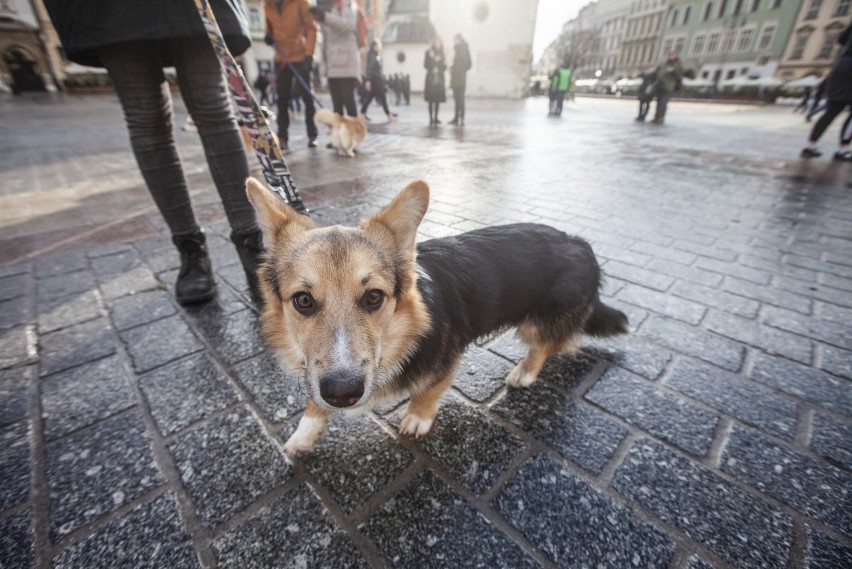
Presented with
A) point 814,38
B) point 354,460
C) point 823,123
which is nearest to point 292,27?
Answer: point 354,460

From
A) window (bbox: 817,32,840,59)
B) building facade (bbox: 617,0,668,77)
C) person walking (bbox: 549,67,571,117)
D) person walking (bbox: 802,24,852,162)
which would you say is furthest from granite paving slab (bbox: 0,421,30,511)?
building facade (bbox: 617,0,668,77)

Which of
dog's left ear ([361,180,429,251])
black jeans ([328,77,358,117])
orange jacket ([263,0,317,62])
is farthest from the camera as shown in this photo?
black jeans ([328,77,358,117])

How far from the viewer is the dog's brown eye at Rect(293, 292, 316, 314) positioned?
5.06ft

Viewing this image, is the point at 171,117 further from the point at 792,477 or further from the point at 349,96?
the point at 349,96

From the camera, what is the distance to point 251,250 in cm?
270

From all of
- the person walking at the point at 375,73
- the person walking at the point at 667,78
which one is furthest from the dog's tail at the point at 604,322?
the person walking at the point at 667,78

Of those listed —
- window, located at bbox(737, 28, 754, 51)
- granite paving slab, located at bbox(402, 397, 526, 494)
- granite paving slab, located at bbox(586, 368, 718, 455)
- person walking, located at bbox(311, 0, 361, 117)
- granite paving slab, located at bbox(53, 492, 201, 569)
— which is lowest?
granite paving slab, located at bbox(402, 397, 526, 494)

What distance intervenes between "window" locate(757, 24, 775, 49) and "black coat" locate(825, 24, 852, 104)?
6486 centimetres

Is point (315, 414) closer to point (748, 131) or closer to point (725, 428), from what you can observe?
point (725, 428)

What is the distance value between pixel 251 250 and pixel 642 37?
315 feet

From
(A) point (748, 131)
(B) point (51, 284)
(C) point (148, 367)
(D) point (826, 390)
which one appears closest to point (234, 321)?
(C) point (148, 367)

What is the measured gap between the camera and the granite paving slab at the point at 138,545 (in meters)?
1.27

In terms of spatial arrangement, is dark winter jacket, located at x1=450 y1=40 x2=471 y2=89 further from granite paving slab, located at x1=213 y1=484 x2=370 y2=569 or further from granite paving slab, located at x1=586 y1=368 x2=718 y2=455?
granite paving slab, located at x1=213 y1=484 x2=370 y2=569

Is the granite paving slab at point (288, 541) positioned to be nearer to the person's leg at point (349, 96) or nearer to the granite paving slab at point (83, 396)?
the granite paving slab at point (83, 396)
